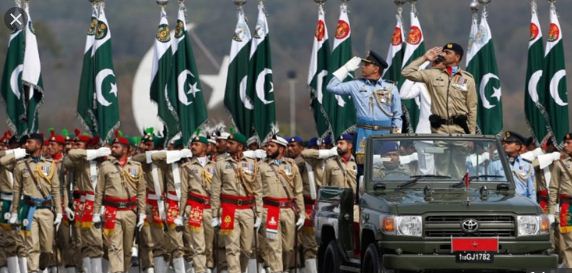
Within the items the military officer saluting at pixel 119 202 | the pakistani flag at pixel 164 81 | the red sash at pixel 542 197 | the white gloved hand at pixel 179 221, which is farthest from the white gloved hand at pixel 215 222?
the red sash at pixel 542 197

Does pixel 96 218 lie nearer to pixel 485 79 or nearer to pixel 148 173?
pixel 148 173

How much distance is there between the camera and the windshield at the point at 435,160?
17.8 meters

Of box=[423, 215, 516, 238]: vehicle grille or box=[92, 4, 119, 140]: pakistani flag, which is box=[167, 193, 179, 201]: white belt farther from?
box=[423, 215, 516, 238]: vehicle grille

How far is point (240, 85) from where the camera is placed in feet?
87.6

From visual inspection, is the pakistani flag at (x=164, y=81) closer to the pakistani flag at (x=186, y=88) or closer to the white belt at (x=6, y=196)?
the pakistani flag at (x=186, y=88)

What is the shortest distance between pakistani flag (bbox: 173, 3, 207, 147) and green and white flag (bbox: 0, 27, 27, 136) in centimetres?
236

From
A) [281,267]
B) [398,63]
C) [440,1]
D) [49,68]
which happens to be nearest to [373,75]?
[281,267]

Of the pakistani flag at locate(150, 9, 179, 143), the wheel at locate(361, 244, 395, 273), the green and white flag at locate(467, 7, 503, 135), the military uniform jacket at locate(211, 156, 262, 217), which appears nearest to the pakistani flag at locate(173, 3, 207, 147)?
the pakistani flag at locate(150, 9, 179, 143)

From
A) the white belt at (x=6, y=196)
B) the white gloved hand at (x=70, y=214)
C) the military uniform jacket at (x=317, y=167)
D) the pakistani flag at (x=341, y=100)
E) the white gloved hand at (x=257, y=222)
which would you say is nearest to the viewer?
the white gloved hand at (x=257, y=222)

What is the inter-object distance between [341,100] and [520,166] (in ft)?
15.1

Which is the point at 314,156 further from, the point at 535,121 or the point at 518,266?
the point at 518,266

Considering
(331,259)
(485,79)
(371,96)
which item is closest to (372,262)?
(331,259)

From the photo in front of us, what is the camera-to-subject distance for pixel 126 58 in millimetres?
85562

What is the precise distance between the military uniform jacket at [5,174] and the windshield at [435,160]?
27.2ft
